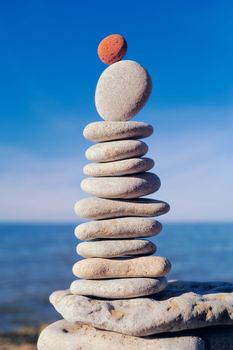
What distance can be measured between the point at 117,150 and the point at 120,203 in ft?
2.53

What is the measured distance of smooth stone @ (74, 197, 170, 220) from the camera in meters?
7.16

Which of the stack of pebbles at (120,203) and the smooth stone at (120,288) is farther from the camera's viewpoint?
the stack of pebbles at (120,203)

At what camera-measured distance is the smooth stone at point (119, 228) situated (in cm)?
707

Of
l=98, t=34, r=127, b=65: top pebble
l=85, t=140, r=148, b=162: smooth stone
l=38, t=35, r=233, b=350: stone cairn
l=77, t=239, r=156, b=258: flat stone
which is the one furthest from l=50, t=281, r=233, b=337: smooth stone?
l=98, t=34, r=127, b=65: top pebble

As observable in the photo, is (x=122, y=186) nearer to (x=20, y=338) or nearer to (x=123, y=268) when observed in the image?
(x=123, y=268)

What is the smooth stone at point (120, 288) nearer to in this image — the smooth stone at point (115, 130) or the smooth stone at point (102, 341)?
the smooth stone at point (102, 341)

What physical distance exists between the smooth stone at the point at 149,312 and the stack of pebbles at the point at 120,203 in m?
0.24

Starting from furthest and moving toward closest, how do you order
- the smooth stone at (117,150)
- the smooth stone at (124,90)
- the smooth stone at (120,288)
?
the smooth stone at (124,90), the smooth stone at (117,150), the smooth stone at (120,288)

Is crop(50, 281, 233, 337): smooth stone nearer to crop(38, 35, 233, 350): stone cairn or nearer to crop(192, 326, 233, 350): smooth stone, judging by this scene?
crop(38, 35, 233, 350): stone cairn

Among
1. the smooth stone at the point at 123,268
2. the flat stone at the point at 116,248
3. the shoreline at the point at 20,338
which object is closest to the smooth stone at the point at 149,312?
the smooth stone at the point at 123,268

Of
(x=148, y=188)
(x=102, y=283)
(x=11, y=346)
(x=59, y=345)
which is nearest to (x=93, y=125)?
(x=148, y=188)

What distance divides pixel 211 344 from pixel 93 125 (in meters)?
3.56

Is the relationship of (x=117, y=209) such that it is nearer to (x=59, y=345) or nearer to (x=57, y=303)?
(x=57, y=303)

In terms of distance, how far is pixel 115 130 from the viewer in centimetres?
727
